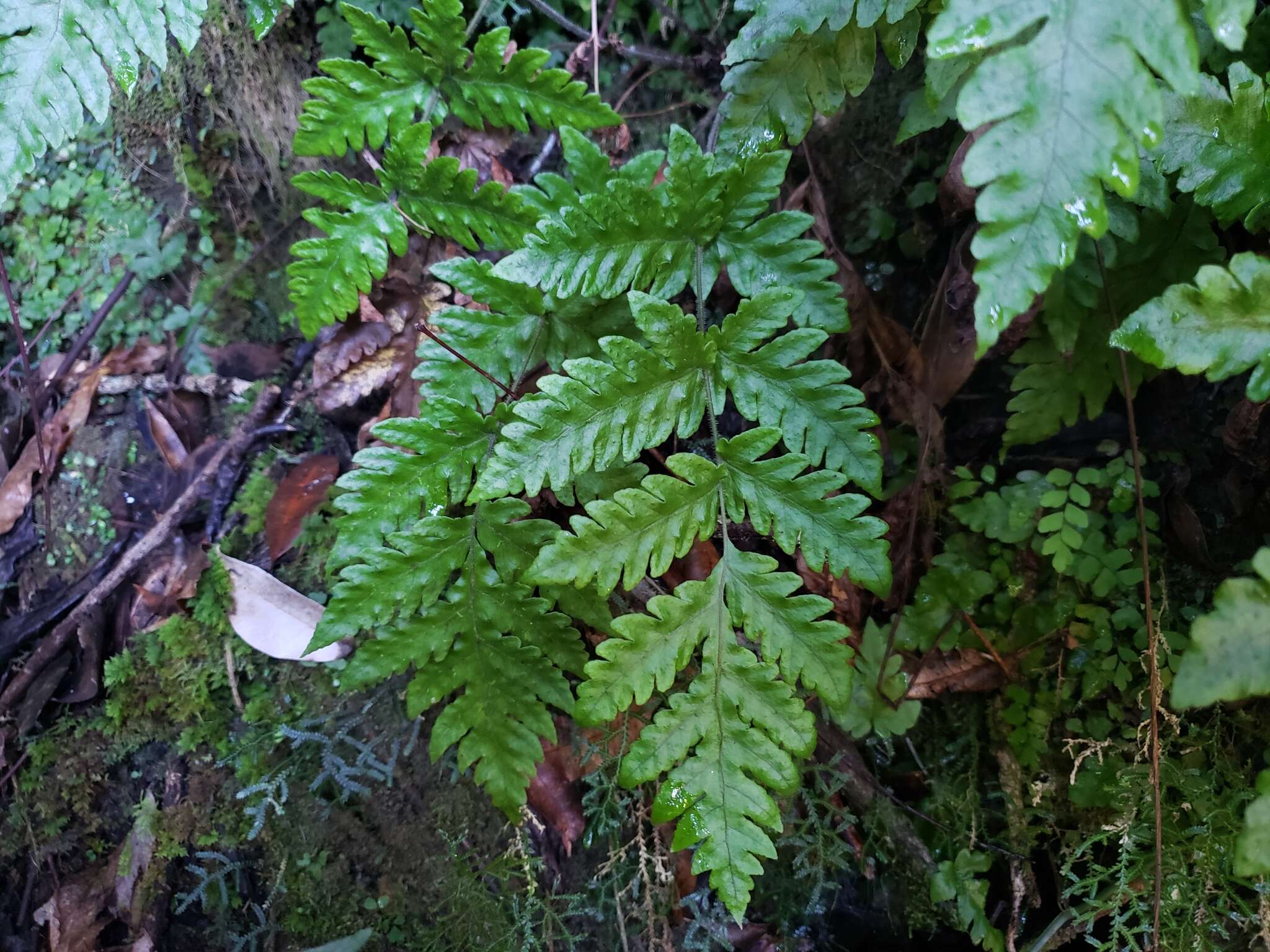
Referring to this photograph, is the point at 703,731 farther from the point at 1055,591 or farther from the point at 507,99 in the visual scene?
the point at 507,99

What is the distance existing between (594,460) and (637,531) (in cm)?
22

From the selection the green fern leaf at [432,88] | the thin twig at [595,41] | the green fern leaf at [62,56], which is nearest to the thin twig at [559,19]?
the thin twig at [595,41]

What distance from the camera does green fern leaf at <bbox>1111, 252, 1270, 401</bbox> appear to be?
4.89ft

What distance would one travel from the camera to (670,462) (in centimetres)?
188

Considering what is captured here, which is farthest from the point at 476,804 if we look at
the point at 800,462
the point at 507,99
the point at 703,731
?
the point at 507,99

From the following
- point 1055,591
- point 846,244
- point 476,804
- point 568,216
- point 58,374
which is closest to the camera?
point 568,216

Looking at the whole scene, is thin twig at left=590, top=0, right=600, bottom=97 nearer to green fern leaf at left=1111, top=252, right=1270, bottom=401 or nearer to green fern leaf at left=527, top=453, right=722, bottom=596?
green fern leaf at left=527, top=453, right=722, bottom=596

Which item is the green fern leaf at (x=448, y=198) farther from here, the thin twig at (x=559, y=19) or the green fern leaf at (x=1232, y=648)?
the green fern leaf at (x=1232, y=648)

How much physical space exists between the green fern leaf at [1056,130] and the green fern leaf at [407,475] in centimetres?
136

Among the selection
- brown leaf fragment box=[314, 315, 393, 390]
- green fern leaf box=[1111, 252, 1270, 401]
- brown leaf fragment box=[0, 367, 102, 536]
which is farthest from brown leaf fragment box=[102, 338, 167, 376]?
green fern leaf box=[1111, 252, 1270, 401]

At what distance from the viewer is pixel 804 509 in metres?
1.88

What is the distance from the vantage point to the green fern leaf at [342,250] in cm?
234

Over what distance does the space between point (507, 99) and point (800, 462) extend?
5.00ft

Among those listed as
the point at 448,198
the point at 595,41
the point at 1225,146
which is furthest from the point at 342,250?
the point at 1225,146
